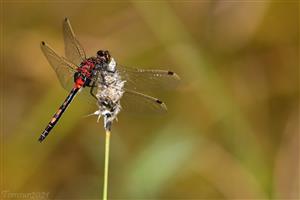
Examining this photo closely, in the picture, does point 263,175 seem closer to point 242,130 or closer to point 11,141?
point 242,130

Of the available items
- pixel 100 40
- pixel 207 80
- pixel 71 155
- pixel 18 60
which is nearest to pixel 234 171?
pixel 207 80

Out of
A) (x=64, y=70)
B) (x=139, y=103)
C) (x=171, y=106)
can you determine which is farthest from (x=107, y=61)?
(x=171, y=106)

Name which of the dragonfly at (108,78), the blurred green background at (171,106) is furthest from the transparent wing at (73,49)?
the blurred green background at (171,106)

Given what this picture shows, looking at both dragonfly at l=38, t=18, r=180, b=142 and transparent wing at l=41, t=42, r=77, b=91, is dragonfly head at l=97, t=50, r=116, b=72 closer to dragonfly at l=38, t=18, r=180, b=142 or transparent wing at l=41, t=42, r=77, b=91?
dragonfly at l=38, t=18, r=180, b=142

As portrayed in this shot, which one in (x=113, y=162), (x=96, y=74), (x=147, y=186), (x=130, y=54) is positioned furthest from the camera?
(x=130, y=54)

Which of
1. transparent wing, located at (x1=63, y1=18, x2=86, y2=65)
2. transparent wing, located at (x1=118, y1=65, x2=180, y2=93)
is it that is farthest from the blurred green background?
transparent wing, located at (x1=118, y1=65, x2=180, y2=93)

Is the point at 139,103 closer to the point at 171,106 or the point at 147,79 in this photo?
the point at 147,79
